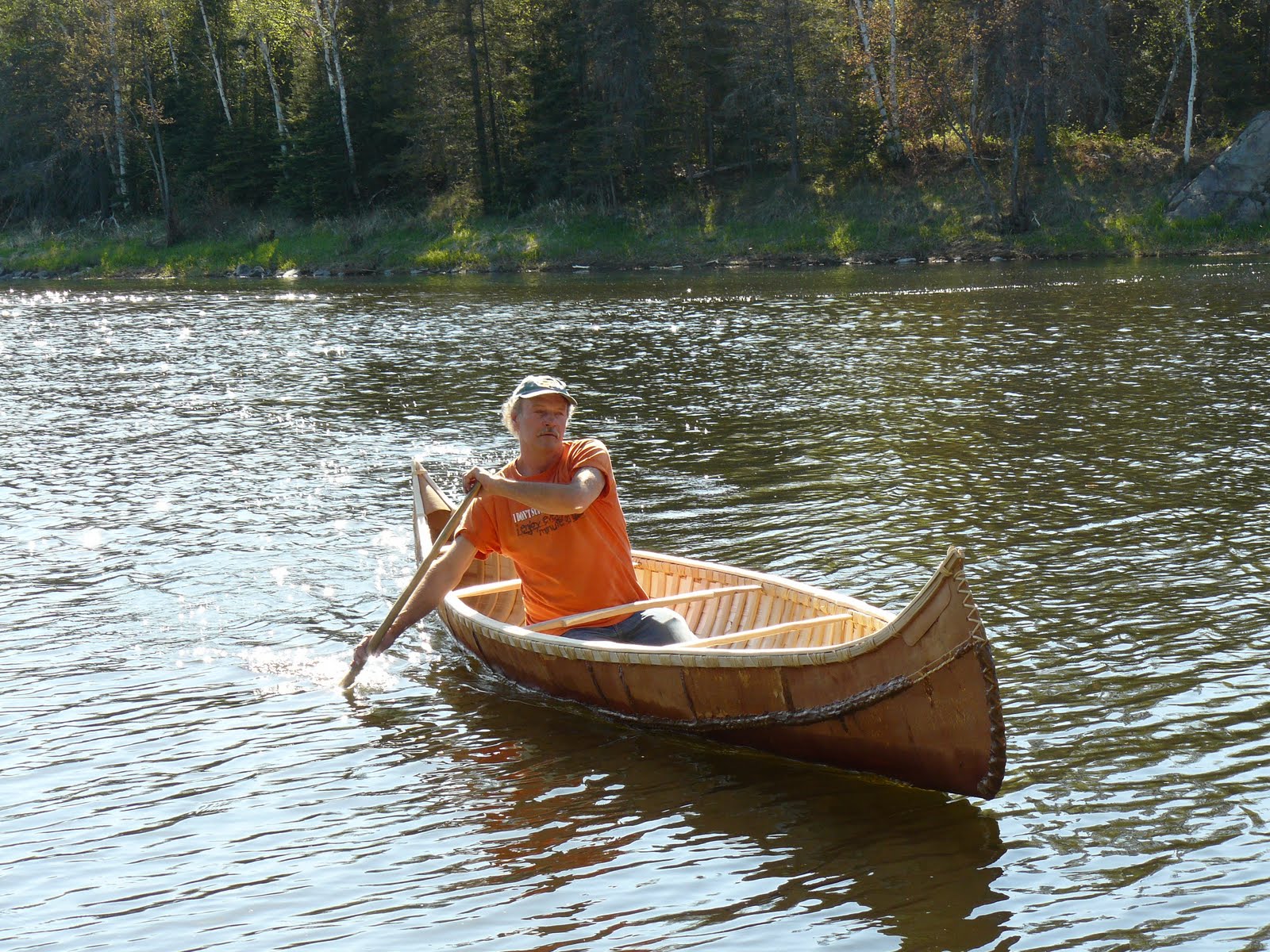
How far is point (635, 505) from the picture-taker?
Answer: 12469mm

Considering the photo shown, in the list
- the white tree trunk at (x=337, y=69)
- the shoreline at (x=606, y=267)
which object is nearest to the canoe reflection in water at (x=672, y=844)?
the shoreline at (x=606, y=267)

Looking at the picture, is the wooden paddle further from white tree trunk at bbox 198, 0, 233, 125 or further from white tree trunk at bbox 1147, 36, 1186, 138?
white tree trunk at bbox 198, 0, 233, 125

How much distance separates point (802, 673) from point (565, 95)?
4381 centimetres

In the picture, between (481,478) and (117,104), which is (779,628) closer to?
(481,478)

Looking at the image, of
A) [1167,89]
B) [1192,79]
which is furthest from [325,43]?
[1192,79]

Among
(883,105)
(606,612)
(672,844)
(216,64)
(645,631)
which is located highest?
A: (216,64)

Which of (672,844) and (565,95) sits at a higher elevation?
(565,95)

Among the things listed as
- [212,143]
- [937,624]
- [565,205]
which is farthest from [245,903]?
[212,143]

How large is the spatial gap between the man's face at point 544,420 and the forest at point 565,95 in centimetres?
3383

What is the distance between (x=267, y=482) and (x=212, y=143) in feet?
153

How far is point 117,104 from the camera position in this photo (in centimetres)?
5419

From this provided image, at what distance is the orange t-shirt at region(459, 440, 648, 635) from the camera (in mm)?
7336

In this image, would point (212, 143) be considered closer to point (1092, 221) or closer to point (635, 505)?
point (1092, 221)

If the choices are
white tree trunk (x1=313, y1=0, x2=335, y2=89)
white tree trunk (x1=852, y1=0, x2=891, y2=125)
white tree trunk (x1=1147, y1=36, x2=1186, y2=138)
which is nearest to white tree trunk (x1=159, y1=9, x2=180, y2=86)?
white tree trunk (x1=313, y1=0, x2=335, y2=89)
